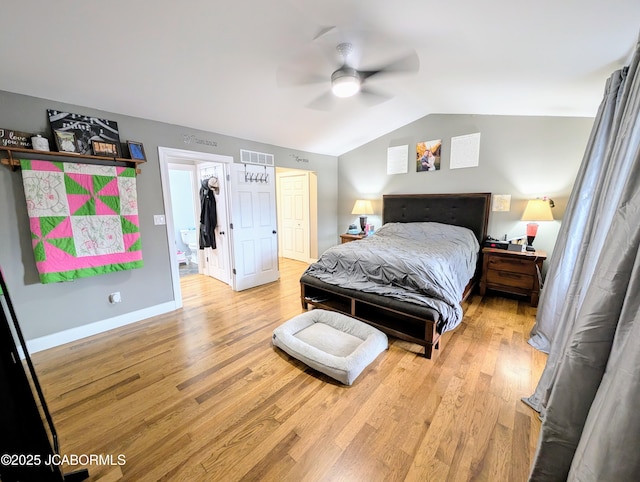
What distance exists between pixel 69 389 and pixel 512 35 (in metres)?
3.95

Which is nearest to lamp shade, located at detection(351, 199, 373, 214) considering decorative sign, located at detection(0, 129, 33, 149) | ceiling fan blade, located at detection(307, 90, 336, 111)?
ceiling fan blade, located at detection(307, 90, 336, 111)

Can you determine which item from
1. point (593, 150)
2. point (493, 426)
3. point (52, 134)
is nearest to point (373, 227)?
point (593, 150)

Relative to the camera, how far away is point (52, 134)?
7.45ft

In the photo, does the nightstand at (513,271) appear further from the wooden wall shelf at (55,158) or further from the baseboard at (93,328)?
the wooden wall shelf at (55,158)

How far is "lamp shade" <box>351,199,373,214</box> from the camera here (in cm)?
476

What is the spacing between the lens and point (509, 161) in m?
3.43

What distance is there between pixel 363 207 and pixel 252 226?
210 cm

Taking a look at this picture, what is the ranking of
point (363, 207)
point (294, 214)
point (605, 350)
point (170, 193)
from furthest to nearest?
1. point (294, 214)
2. point (363, 207)
3. point (170, 193)
4. point (605, 350)

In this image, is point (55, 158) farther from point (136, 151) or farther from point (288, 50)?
point (288, 50)

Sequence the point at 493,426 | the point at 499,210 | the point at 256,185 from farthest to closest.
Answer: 1. the point at 256,185
2. the point at 499,210
3. the point at 493,426

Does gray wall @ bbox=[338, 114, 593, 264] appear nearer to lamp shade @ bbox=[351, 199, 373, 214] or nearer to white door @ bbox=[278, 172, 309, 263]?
lamp shade @ bbox=[351, 199, 373, 214]

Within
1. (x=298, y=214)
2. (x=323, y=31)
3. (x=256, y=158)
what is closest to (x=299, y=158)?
(x=256, y=158)

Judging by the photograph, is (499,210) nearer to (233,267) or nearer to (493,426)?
(493,426)

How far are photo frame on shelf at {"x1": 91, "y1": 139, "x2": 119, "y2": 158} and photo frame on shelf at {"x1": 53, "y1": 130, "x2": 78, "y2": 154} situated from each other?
0.43 ft
